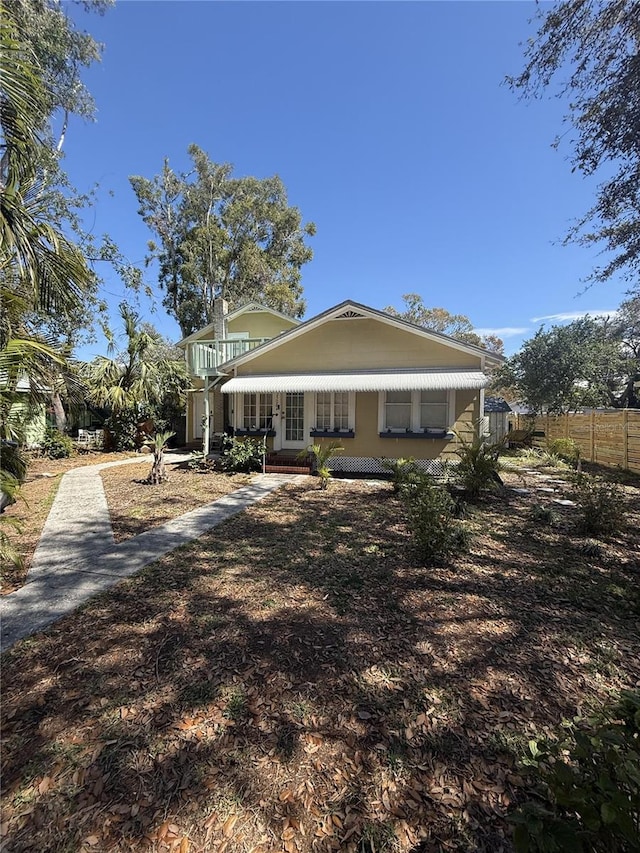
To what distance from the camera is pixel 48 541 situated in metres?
6.20

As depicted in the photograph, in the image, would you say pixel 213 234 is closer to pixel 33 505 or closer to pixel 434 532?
pixel 33 505

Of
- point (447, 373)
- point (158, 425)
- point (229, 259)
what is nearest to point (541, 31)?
point (447, 373)

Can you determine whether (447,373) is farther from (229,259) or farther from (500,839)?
(229,259)

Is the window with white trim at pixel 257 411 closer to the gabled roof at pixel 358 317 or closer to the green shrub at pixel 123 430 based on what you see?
the gabled roof at pixel 358 317

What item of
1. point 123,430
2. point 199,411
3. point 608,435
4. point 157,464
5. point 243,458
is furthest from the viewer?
point 199,411

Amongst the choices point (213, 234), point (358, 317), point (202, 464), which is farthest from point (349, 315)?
point (213, 234)

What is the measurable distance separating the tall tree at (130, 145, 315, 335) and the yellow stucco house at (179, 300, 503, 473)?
18.3 meters

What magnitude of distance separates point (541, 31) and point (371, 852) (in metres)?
11.6

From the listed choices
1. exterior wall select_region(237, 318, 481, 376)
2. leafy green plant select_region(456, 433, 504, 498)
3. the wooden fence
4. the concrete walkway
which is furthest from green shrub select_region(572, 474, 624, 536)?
the wooden fence

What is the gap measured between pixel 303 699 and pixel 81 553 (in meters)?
4.57

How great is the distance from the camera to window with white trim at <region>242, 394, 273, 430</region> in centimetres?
1478

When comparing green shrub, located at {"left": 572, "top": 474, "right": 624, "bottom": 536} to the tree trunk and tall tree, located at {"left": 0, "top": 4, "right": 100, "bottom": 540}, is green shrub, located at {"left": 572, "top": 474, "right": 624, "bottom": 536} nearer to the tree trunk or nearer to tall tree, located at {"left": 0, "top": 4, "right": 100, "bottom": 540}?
tall tree, located at {"left": 0, "top": 4, "right": 100, "bottom": 540}

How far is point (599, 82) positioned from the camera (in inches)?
274

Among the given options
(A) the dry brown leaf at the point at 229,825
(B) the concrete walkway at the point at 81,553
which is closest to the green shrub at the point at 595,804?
(A) the dry brown leaf at the point at 229,825
